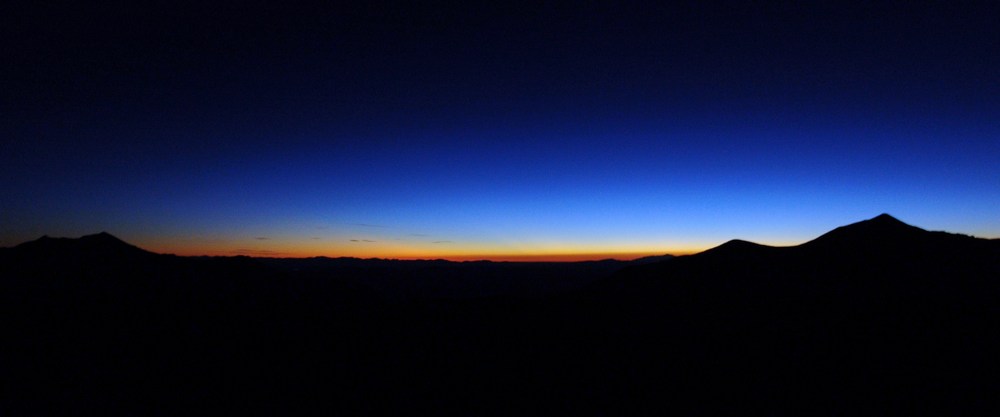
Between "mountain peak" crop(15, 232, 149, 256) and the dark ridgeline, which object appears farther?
"mountain peak" crop(15, 232, 149, 256)

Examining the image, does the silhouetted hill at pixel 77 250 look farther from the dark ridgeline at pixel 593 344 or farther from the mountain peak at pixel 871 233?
the mountain peak at pixel 871 233

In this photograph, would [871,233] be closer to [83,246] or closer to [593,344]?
[593,344]

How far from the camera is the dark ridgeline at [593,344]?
86.1 feet

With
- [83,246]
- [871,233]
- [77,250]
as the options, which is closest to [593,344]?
[871,233]

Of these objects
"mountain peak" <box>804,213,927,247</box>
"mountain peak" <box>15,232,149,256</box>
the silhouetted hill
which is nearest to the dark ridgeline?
"mountain peak" <box>804,213,927,247</box>

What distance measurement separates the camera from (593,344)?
35.1 meters

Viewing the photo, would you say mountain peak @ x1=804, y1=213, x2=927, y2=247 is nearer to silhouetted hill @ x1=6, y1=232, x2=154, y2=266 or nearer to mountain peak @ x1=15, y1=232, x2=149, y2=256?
silhouetted hill @ x1=6, y1=232, x2=154, y2=266

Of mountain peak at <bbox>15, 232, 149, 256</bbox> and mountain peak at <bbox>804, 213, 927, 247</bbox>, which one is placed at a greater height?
mountain peak at <bbox>15, 232, 149, 256</bbox>

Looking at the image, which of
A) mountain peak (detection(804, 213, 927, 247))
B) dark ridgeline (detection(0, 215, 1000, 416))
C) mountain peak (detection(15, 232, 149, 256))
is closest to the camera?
dark ridgeline (detection(0, 215, 1000, 416))

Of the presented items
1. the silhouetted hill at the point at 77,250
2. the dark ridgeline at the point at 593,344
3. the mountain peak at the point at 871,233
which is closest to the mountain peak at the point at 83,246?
the silhouetted hill at the point at 77,250

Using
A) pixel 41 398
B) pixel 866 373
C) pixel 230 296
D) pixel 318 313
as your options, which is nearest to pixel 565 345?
pixel 866 373

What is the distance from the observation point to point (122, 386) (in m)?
33.2

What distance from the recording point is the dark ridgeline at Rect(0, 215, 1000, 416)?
2625 cm

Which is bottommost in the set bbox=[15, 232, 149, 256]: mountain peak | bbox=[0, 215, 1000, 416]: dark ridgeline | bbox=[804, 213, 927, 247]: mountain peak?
bbox=[0, 215, 1000, 416]: dark ridgeline
